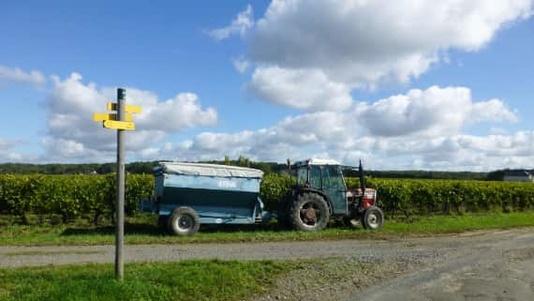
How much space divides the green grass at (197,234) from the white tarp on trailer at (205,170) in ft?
5.97

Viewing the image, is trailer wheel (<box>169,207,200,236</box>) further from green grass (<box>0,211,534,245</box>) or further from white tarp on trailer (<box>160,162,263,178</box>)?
white tarp on trailer (<box>160,162,263,178</box>)

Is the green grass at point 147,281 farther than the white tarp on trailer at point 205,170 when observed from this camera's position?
No

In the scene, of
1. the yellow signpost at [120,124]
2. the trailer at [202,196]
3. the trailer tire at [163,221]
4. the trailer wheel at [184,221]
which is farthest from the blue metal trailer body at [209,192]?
the yellow signpost at [120,124]

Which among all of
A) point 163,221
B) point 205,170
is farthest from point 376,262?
point 163,221

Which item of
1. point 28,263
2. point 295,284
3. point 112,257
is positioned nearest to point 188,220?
point 112,257

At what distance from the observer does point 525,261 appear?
15281 millimetres

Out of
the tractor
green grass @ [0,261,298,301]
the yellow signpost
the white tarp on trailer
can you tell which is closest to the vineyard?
the tractor

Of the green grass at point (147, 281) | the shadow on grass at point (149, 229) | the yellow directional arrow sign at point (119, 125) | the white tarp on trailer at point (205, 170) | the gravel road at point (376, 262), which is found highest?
the yellow directional arrow sign at point (119, 125)

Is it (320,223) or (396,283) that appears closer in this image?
(396,283)

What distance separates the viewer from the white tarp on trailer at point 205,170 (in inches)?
776

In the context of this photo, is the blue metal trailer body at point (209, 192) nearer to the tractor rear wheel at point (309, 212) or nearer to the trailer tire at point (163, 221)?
the trailer tire at point (163, 221)

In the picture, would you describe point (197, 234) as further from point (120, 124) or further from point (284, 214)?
point (120, 124)

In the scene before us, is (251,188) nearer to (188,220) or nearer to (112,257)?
(188,220)

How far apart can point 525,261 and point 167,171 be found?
10231 millimetres
